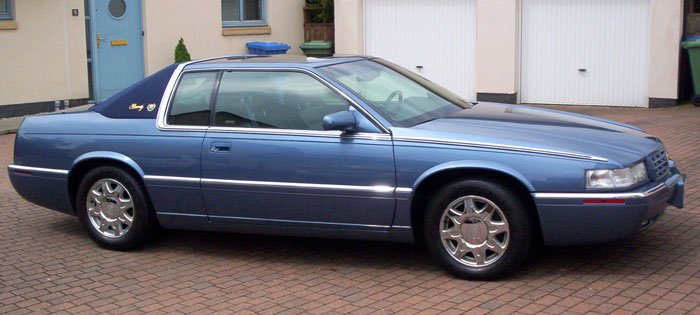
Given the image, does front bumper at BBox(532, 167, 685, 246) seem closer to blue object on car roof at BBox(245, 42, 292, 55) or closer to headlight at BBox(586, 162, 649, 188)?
headlight at BBox(586, 162, 649, 188)

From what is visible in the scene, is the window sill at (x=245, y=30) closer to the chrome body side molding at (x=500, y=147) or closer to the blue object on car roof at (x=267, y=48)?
the blue object on car roof at (x=267, y=48)

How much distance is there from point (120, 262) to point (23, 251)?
→ 0.90 metres

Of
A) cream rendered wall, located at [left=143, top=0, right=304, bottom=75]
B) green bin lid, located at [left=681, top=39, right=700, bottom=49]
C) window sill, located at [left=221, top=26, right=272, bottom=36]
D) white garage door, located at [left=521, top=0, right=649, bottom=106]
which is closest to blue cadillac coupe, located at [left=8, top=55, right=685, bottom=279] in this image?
green bin lid, located at [left=681, top=39, right=700, bottom=49]

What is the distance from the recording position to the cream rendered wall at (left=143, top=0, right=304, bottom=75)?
16250 mm

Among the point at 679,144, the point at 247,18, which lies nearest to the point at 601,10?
the point at 679,144

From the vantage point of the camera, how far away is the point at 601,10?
15.0m

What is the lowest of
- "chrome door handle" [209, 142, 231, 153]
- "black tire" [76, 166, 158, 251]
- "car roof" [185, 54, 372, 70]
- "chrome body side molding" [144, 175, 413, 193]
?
"black tire" [76, 166, 158, 251]

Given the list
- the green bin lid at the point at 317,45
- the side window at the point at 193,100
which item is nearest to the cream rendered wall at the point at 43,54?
the green bin lid at the point at 317,45

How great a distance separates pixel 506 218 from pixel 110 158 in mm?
2959

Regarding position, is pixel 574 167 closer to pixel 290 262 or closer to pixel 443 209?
pixel 443 209

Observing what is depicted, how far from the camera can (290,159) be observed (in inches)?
239

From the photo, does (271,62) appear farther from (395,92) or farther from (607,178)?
(607,178)

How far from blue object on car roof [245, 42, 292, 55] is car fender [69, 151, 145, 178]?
10.8 m

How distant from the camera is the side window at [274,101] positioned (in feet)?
20.4
